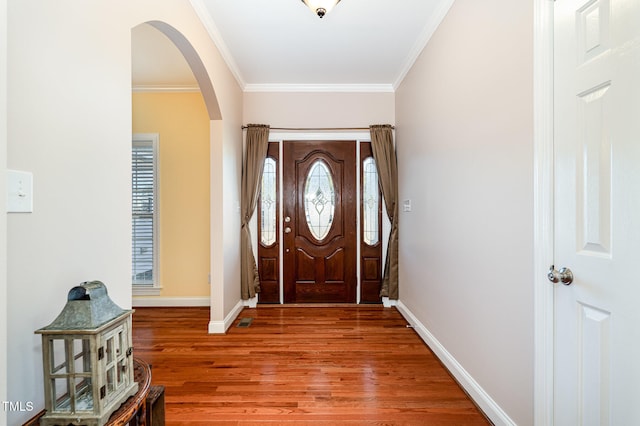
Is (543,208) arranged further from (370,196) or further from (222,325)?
(222,325)

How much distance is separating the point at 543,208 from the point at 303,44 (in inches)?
101

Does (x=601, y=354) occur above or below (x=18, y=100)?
below

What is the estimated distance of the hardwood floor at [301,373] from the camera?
1.84 meters

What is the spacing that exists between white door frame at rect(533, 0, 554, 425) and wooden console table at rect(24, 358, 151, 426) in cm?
164

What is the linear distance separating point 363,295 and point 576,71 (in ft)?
10.6

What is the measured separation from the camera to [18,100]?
3.03 ft

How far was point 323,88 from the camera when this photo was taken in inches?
153

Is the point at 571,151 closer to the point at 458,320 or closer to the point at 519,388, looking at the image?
the point at 519,388

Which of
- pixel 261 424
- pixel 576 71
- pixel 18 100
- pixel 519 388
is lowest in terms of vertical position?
pixel 261 424

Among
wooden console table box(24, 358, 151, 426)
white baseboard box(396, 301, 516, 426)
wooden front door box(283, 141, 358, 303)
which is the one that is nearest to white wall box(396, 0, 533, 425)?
white baseboard box(396, 301, 516, 426)

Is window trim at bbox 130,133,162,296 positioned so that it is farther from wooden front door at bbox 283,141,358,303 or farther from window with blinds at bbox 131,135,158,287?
wooden front door at bbox 283,141,358,303

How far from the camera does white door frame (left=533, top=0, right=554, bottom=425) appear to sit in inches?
51.6

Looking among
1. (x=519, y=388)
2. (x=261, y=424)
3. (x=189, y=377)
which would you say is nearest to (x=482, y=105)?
(x=519, y=388)

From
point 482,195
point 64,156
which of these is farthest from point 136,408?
point 482,195
